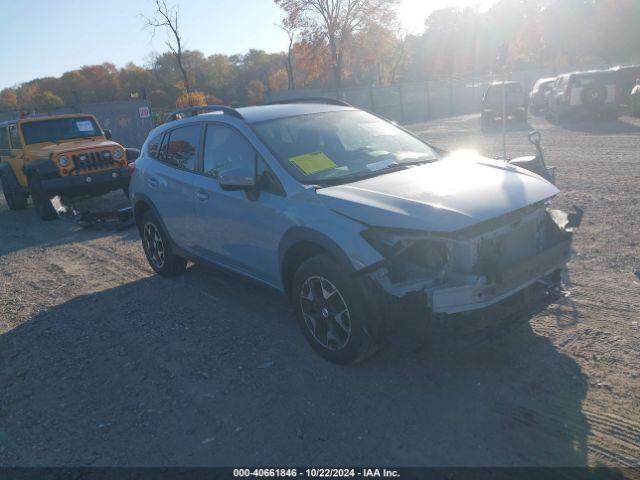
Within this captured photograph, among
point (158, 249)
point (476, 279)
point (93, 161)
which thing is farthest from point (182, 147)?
point (93, 161)

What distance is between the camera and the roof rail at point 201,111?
5.05 metres

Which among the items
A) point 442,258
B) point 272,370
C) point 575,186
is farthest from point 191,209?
point 575,186

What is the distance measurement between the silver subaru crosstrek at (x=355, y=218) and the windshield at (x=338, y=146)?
0.05ft

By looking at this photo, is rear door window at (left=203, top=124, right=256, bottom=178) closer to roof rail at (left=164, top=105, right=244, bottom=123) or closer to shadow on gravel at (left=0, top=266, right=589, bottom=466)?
roof rail at (left=164, top=105, right=244, bottom=123)

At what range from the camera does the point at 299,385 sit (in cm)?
389

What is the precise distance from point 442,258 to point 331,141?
1757mm

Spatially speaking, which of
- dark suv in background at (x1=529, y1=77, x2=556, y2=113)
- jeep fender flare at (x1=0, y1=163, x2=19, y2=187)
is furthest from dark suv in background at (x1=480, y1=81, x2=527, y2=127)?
jeep fender flare at (x1=0, y1=163, x2=19, y2=187)

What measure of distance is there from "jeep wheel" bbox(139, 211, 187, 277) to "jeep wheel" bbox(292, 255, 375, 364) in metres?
2.62

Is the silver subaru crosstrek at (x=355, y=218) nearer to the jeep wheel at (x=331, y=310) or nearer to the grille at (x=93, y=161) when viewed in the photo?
the jeep wheel at (x=331, y=310)

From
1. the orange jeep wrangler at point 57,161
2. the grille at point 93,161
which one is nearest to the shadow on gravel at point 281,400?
the orange jeep wrangler at point 57,161

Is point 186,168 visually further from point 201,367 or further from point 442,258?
point 442,258

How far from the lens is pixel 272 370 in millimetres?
4145

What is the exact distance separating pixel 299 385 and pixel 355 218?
1.27 meters

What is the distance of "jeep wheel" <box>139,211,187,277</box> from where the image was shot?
6.27 metres
